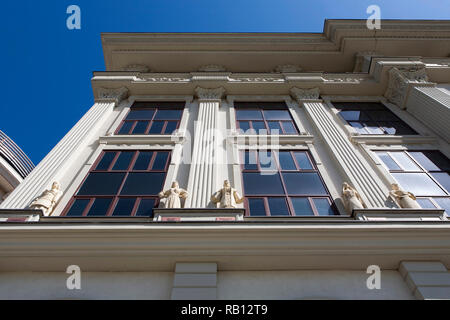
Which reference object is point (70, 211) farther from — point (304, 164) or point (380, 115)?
point (380, 115)

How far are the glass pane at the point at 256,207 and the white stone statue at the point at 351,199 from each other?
202cm

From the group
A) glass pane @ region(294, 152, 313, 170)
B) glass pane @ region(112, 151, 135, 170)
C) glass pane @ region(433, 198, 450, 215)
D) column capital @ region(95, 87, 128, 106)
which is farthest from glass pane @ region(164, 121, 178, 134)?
glass pane @ region(433, 198, 450, 215)

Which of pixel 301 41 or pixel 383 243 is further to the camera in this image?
pixel 301 41

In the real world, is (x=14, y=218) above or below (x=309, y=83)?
below

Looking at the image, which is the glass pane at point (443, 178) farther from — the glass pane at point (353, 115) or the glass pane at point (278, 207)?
the glass pane at point (278, 207)

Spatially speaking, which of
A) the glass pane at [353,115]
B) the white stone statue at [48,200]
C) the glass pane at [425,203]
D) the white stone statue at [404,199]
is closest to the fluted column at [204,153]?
the white stone statue at [48,200]

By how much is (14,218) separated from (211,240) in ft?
14.0

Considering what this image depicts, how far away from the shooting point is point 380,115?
13.9 meters

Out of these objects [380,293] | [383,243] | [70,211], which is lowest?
[380,293]

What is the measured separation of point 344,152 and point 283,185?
100 inches

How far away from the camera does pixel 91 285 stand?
224 inches

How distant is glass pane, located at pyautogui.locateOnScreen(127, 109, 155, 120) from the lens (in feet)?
43.2
